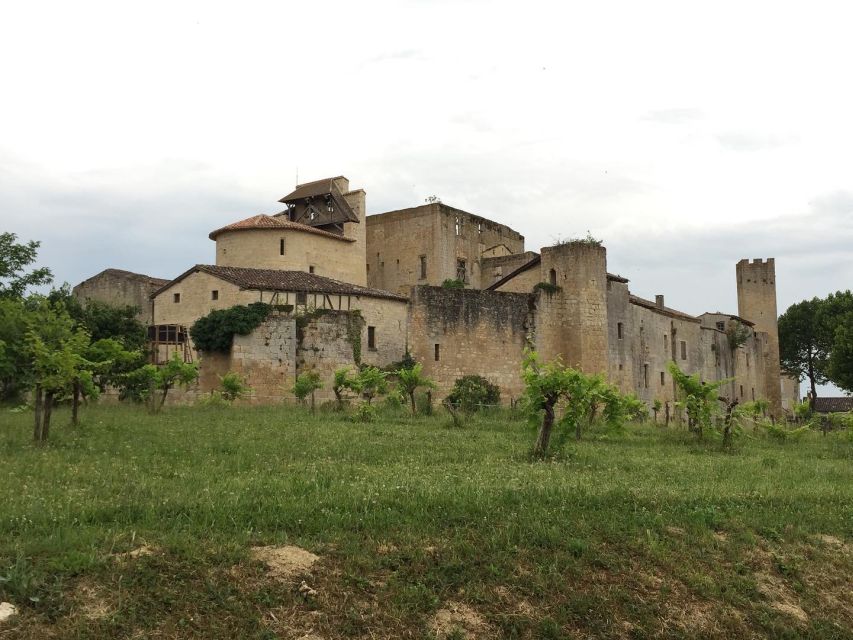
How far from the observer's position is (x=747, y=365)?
5600cm

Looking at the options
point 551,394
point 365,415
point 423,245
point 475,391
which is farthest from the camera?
point 423,245

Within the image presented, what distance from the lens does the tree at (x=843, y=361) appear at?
152 feet

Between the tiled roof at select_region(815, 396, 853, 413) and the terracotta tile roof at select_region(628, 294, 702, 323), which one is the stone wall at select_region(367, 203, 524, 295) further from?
the tiled roof at select_region(815, 396, 853, 413)

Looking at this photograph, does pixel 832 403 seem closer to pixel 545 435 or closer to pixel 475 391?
pixel 475 391

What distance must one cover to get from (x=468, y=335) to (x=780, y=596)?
25789mm

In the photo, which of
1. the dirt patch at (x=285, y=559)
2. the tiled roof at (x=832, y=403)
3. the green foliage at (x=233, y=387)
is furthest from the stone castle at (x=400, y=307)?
the tiled roof at (x=832, y=403)

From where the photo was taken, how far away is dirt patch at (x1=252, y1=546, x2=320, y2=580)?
9.25 m

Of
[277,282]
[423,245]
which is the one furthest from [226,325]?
[423,245]

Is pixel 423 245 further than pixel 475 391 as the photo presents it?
Yes

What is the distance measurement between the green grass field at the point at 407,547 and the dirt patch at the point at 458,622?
23 mm

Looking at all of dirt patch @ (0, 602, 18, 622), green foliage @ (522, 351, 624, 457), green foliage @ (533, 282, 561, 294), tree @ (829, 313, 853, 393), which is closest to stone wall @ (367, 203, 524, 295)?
green foliage @ (533, 282, 561, 294)

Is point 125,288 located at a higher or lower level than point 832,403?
higher

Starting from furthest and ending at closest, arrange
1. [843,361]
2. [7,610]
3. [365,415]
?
1. [843,361]
2. [365,415]
3. [7,610]

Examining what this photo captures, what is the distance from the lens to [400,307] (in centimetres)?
3638
